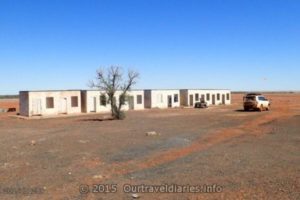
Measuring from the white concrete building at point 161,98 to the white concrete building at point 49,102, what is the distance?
12.8 metres

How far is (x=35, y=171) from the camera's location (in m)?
12.5

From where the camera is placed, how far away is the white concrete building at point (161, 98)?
5875 cm

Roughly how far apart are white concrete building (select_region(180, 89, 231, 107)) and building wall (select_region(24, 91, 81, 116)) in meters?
21.2

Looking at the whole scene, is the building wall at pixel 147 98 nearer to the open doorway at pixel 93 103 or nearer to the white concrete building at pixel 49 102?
the open doorway at pixel 93 103

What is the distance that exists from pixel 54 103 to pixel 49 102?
0.56 meters

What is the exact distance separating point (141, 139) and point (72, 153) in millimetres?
5268

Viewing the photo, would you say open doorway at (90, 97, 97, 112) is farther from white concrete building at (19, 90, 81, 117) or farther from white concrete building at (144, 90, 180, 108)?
white concrete building at (144, 90, 180, 108)

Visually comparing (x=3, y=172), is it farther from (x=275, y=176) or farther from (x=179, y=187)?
(x=275, y=176)

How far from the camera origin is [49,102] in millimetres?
45594

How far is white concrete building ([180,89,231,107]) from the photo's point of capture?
64875 millimetres

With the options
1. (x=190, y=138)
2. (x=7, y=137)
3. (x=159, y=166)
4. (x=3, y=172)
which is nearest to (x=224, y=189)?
(x=159, y=166)

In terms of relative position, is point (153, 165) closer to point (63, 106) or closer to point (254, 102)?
point (254, 102)

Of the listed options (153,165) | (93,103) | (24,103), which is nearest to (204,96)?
(93,103)

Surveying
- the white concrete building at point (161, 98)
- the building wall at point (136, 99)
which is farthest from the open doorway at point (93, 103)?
the white concrete building at point (161, 98)
